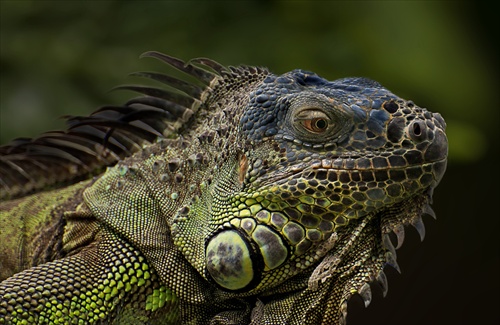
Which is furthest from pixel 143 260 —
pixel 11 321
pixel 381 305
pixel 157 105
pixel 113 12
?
pixel 113 12

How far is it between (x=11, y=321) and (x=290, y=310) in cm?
112

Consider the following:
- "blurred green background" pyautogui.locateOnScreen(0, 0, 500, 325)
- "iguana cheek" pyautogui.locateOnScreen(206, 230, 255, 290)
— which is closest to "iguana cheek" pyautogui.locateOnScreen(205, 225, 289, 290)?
"iguana cheek" pyautogui.locateOnScreen(206, 230, 255, 290)

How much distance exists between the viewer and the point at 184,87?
3355 mm

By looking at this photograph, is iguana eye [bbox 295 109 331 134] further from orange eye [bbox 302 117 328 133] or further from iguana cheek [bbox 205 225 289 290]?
iguana cheek [bbox 205 225 289 290]

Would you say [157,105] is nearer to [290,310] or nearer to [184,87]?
[184,87]

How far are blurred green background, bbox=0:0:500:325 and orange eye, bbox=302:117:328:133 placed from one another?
17.6 feet

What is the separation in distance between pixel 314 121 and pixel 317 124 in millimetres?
17

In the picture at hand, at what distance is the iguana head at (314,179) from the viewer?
103 inches

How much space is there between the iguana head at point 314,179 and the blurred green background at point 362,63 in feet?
17.4

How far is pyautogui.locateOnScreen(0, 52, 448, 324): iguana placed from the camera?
2.63 metres

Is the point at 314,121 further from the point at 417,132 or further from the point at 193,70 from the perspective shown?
the point at 193,70

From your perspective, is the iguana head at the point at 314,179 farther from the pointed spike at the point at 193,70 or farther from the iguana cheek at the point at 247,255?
the pointed spike at the point at 193,70

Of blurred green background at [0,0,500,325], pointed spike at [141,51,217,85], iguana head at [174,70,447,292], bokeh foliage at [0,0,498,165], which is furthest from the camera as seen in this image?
bokeh foliage at [0,0,498,165]

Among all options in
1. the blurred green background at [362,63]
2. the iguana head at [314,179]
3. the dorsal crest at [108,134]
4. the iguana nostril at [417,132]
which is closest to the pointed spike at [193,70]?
the dorsal crest at [108,134]
